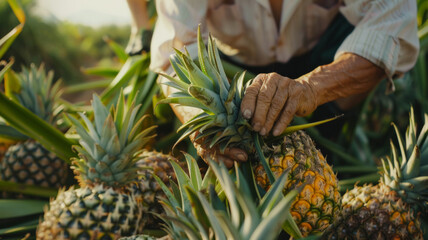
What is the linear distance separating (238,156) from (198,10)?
68 centimetres

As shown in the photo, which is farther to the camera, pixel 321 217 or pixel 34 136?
pixel 34 136

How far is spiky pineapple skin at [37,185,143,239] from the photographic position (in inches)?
34.5

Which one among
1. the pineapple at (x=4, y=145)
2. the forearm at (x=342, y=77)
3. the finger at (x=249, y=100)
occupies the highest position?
the finger at (x=249, y=100)

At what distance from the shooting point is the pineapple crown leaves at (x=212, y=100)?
0.75 metres

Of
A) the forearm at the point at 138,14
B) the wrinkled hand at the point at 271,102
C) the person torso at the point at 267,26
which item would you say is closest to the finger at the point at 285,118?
the wrinkled hand at the point at 271,102

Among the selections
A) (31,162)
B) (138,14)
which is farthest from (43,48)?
(31,162)

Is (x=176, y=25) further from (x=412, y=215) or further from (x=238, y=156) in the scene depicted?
(x=412, y=215)

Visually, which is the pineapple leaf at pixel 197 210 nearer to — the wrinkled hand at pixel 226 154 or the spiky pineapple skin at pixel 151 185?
the wrinkled hand at pixel 226 154

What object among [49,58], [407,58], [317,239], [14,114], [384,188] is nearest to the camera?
[317,239]

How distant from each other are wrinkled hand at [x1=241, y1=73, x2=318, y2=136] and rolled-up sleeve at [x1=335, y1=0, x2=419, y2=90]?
1.34 feet

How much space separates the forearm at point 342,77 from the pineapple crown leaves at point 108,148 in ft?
1.53

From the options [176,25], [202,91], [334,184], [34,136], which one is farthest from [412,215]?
[34,136]

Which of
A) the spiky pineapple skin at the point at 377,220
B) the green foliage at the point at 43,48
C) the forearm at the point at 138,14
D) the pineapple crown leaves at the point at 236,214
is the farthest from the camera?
the green foliage at the point at 43,48

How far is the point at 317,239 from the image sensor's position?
68cm
